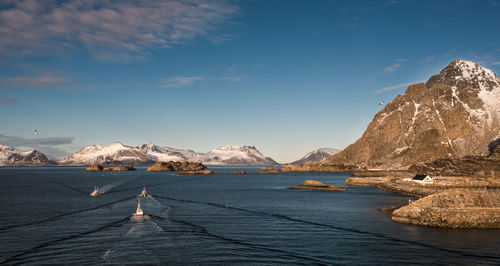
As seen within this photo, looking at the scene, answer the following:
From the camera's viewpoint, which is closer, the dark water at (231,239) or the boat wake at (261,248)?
the boat wake at (261,248)

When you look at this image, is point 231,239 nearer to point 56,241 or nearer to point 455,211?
point 56,241

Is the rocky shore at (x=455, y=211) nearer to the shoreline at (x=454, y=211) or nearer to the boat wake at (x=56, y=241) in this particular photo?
the shoreline at (x=454, y=211)

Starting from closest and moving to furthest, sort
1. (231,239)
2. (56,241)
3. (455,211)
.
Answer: (56,241) < (231,239) < (455,211)

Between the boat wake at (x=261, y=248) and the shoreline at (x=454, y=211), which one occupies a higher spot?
the shoreline at (x=454, y=211)

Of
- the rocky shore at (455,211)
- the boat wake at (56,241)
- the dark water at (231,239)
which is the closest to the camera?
the boat wake at (56,241)

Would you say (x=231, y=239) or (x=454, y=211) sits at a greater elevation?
(x=454, y=211)

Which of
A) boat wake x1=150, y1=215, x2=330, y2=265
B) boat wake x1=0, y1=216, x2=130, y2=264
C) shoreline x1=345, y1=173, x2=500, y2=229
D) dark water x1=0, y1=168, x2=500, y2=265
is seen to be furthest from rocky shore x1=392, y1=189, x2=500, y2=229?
boat wake x1=0, y1=216, x2=130, y2=264

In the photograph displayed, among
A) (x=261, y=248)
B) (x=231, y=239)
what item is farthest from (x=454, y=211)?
(x=231, y=239)

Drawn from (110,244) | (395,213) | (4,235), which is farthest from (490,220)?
(4,235)

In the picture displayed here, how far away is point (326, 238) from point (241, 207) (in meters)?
27.6

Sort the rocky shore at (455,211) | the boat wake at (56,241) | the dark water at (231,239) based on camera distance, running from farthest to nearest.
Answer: the rocky shore at (455,211) → the dark water at (231,239) → the boat wake at (56,241)

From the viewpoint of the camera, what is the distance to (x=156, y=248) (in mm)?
33406

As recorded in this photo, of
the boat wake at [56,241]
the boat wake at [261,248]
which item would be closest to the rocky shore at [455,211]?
the boat wake at [261,248]

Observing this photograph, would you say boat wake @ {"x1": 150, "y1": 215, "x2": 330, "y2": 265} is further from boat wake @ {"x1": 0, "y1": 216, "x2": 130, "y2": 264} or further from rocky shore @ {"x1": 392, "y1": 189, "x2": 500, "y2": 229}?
rocky shore @ {"x1": 392, "y1": 189, "x2": 500, "y2": 229}
